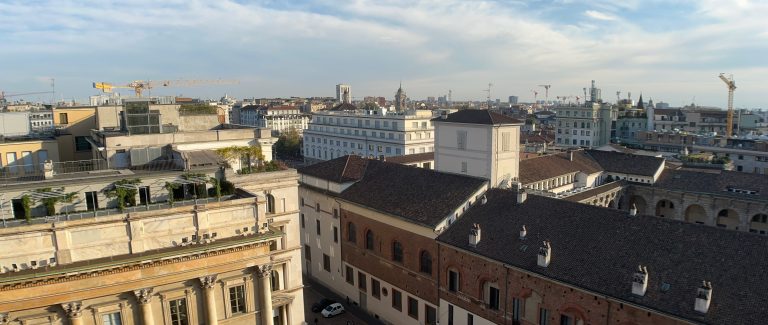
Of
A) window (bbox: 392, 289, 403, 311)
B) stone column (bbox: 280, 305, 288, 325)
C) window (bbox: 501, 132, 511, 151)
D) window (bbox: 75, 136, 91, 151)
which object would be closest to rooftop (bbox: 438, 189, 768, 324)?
window (bbox: 392, 289, 403, 311)

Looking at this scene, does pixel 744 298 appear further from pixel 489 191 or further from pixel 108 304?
pixel 108 304

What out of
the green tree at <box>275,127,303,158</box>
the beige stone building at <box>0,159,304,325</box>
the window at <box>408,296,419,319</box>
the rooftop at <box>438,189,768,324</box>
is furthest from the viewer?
the green tree at <box>275,127,303,158</box>

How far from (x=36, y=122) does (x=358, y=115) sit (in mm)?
60687

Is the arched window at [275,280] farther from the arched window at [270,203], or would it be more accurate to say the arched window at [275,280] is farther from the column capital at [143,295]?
the column capital at [143,295]

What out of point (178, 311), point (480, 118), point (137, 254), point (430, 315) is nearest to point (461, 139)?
point (480, 118)

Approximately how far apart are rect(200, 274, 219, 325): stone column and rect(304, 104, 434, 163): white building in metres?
67.2

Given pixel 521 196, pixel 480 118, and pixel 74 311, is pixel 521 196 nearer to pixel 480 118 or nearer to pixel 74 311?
pixel 480 118

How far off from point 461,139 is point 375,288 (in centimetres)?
1997

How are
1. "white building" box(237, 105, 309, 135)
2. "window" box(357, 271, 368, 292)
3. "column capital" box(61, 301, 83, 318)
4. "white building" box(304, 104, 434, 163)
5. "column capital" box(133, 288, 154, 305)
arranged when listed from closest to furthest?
"column capital" box(61, 301, 83, 318), "column capital" box(133, 288, 154, 305), "window" box(357, 271, 368, 292), "white building" box(304, 104, 434, 163), "white building" box(237, 105, 309, 135)

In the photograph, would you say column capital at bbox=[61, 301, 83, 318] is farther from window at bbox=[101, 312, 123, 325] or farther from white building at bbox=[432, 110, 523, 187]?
white building at bbox=[432, 110, 523, 187]

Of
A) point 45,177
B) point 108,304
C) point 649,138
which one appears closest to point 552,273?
point 108,304

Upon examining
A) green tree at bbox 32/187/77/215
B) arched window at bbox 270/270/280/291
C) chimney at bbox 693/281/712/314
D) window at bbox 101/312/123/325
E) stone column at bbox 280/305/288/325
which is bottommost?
stone column at bbox 280/305/288/325

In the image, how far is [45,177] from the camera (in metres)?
30.6

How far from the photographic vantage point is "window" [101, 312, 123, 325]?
2638cm
